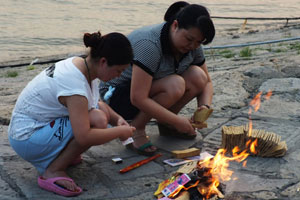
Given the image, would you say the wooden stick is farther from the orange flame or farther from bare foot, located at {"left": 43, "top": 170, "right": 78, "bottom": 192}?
the orange flame

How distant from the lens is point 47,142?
2902 mm

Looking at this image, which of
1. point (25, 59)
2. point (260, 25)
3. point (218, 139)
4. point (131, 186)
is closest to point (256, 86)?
point (218, 139)

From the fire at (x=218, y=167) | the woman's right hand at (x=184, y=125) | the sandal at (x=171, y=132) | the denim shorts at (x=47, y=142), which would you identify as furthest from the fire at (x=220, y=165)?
the denim shorts at (x=47, y=142)

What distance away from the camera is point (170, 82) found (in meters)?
3.57

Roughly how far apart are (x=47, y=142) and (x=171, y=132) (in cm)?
140

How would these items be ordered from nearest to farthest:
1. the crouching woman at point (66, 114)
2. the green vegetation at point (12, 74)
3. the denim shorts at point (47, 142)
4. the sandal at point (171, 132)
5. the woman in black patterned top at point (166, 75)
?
the crouching woman at point (66, 114) < the denim shorts at point (47, 142) < the woman in black patterned top at point (166, 75) < the sandal at point (171, 132) < the green vegetation at point (12, 74)

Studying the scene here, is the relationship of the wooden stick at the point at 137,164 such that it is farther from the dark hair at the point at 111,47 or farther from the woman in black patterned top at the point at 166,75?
the dark hair at the point at 111,47

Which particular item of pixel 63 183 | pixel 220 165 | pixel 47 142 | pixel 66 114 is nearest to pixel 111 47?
pixel 66 114

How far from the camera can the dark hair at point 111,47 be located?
109 inches

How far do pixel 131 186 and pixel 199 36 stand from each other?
3.98 feet

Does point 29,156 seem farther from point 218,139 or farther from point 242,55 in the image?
point 242,55

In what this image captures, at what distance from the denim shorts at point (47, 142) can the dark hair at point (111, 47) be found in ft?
1.69

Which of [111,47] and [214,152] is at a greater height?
[111,47]

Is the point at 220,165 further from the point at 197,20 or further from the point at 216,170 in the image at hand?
the point at 197,20
